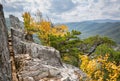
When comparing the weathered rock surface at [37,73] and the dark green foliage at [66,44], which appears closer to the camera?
the weathered rock surface at [37,73]

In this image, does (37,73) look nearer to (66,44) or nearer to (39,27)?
(66,44)

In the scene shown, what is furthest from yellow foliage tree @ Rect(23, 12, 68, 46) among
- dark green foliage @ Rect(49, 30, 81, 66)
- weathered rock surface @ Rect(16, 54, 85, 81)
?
weathered rock surface @ Rect(16, 54, 85, 81)

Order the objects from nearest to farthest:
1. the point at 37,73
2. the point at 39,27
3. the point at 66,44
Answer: the point at 37,73 → the point at 66,44 → the point at 39,27

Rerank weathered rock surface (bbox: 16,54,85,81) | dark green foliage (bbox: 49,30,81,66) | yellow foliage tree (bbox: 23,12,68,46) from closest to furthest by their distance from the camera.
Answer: weathered rock surface (bbox: 16,54,85,81) → dark green foliage (bbox: 49,30,81,66) → yellow foliage tree (bbox: 23,12,68,46)

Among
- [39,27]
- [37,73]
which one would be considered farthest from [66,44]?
[37,73]

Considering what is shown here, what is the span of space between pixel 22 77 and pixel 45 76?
1803mm

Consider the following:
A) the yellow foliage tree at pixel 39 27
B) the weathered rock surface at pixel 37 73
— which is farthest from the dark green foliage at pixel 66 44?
the weathered rock surface at pixel 37 73

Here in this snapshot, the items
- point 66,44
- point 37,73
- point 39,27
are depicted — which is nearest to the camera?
point 37,73

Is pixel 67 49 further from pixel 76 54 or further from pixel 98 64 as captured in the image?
pixel 98 64

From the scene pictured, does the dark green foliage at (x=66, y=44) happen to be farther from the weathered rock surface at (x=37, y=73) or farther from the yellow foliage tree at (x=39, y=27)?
the weathered rock surface at (x=37, y=73)

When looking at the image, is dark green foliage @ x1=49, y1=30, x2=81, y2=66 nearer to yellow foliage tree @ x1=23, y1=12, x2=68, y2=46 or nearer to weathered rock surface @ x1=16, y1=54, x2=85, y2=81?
yellow foliage tree @ x1=23, y1=12, x2=68, y2=46

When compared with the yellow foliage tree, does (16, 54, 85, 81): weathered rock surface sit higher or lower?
higher

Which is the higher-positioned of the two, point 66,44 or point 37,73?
point 37,73

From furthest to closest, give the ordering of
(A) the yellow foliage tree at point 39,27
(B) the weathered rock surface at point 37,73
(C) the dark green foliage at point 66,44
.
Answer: (A) the yellow foliage tree at point 39,27, (C) the dark green foliage at point 66,44, (B) the weathered rock surface at point 37,73
